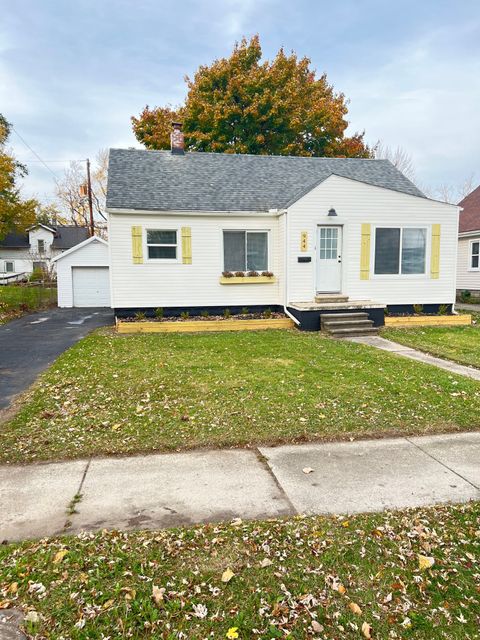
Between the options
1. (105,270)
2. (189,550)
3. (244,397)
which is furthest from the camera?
(105,270)

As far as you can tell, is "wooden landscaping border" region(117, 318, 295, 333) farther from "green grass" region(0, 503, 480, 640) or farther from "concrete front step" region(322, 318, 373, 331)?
"green grass" region(0, 503, 480, 640)

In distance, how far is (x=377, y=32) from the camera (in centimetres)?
1180

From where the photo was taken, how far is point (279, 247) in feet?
41.9

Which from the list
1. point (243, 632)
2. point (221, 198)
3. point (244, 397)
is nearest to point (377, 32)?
point (221, 198)

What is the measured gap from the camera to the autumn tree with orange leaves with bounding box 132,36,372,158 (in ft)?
72.9

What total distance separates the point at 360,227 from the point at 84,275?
13.7 m

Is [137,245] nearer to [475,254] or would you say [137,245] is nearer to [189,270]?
[189,270]

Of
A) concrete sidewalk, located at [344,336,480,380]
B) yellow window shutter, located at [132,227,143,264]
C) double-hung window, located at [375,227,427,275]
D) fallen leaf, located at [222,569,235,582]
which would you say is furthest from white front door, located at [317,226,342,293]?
fallen leaf, located at [222,569,235,582]

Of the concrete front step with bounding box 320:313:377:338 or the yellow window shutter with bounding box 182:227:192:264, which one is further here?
the yellow window shutter with bounding box 182:227:192:264

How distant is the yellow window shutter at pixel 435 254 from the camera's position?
12.6 metres

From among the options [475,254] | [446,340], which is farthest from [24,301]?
[475,254]

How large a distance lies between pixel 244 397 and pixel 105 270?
55.1ft

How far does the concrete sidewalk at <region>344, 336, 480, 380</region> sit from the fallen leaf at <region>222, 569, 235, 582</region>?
5544mm

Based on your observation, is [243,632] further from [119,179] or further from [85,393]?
[119,179]
